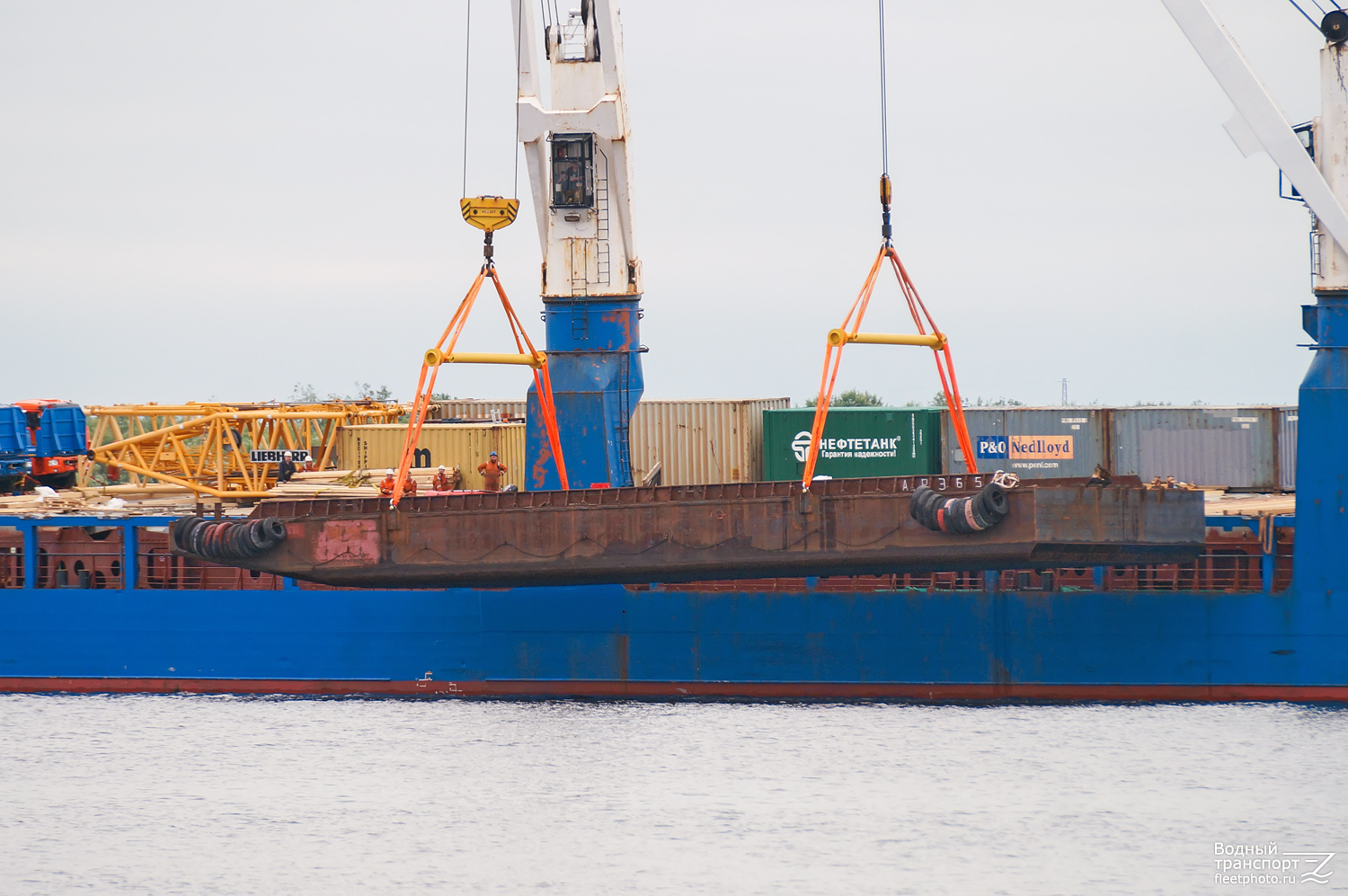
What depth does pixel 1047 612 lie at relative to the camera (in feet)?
92.1

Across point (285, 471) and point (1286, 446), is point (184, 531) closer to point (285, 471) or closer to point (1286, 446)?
point (285, 471)

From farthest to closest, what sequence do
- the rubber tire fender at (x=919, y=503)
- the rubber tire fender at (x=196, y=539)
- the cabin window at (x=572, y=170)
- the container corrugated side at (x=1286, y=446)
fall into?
the container corrugated side at (x=1286, y=446)
the cabin window at (x=572, y=170)
the rubber tire fender at (x=196, y=539)
the rubber tire fender at (x=919, y=503)

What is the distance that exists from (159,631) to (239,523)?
540 cm

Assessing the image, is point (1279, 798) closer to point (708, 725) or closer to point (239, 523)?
point (708, 725)

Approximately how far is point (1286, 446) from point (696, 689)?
15416 mm

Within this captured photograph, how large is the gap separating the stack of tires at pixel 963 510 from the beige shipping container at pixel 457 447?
11.9 metres

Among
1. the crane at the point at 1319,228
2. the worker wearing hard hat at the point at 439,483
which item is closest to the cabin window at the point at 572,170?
the worker wearing hard hat at the point at 439,483

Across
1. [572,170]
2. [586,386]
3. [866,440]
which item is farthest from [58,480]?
[866,440]

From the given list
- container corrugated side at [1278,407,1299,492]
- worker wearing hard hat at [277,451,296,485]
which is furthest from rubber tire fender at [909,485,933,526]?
worker wearing hard hat at [277,451,296,485]

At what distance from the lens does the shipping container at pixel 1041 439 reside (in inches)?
1337

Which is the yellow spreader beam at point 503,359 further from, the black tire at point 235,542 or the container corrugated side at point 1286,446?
the container corrugated side at point 1286,446

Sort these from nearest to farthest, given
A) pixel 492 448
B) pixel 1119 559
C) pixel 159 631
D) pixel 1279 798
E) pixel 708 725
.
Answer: pixel 1279 798 < pixel 1119 559 < pixel 708 725 < pixel 159 631 < pixel 492 448

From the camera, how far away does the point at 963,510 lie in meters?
24.7

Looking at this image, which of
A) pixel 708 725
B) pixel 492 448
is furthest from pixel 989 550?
pixel 492 448
